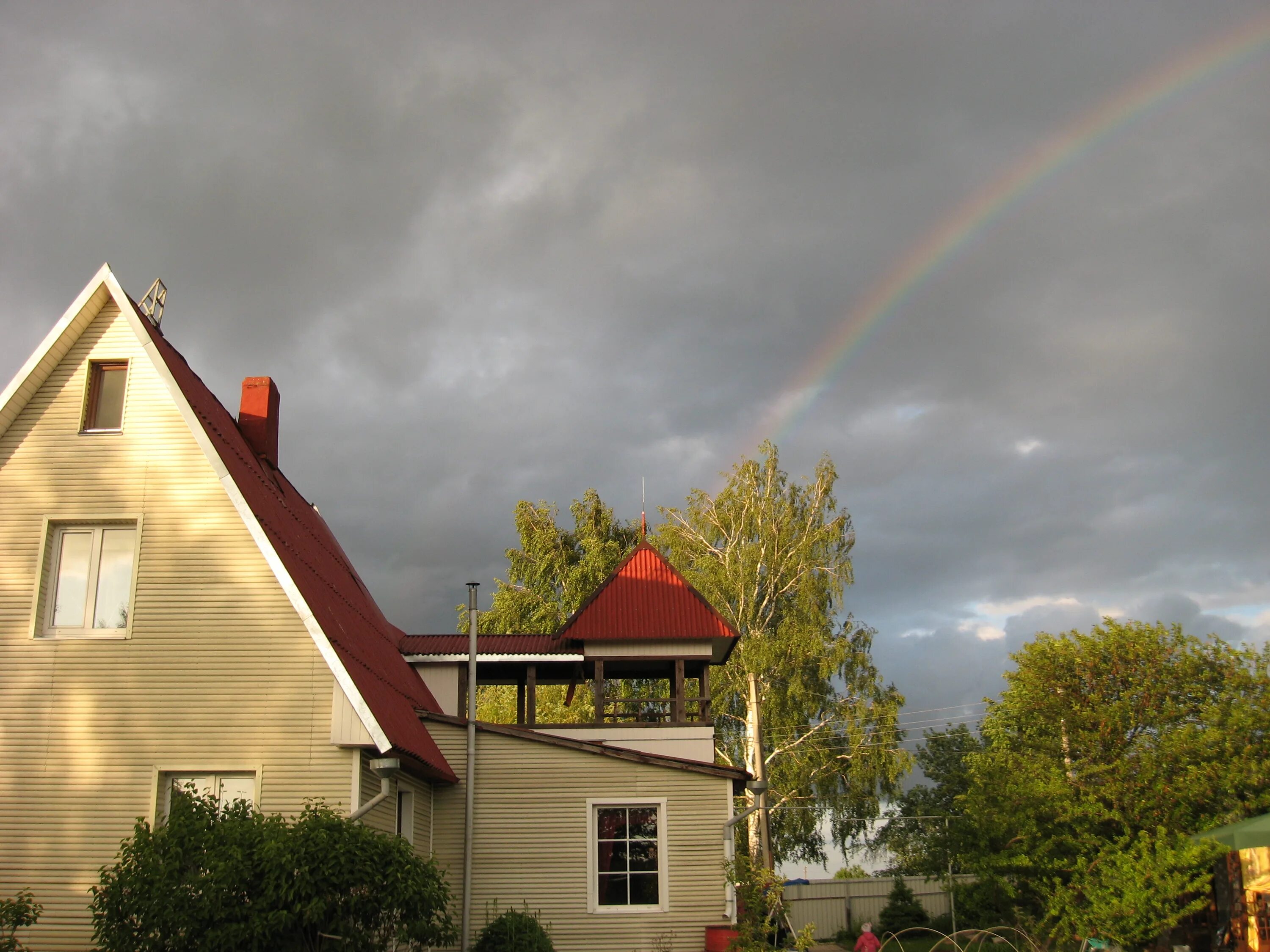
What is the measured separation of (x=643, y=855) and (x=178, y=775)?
760cm

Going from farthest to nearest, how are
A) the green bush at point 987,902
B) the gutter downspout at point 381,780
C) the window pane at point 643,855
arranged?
the green bush at point 987,902 → the window pane at point 643,855 → the gutter downspout at point 381,780

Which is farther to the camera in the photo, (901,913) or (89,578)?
(901,913)

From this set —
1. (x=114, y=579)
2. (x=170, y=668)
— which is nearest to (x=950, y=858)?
(x=170, y=668)

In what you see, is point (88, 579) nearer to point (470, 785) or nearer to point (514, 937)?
point (470, 785)

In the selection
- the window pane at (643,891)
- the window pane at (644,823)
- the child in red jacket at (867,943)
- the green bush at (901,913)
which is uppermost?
the window pane at (644,823)

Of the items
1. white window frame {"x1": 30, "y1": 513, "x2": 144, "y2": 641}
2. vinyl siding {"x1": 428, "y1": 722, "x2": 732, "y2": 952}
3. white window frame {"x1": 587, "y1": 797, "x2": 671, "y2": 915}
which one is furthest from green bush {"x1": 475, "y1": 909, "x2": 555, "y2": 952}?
white window frame {"x1": 30, "y1": 513, "x2": 144, "y2": 641}

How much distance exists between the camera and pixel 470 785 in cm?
1591

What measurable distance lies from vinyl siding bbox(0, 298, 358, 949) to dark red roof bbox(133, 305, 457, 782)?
35 centimetres

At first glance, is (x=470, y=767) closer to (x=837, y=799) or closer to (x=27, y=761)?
(x=27, y=761)

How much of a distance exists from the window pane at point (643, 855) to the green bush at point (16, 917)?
8.56 metres

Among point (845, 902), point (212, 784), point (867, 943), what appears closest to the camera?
point (212, 784)

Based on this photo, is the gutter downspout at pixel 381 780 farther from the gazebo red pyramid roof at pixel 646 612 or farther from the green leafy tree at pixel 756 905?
the gazebo red pyramid roof at pixel 646 612

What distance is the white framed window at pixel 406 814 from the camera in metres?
15.4

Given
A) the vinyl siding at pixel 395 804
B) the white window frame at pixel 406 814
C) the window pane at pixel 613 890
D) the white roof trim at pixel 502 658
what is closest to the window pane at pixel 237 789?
the vinyl siding at pixel 395 804
